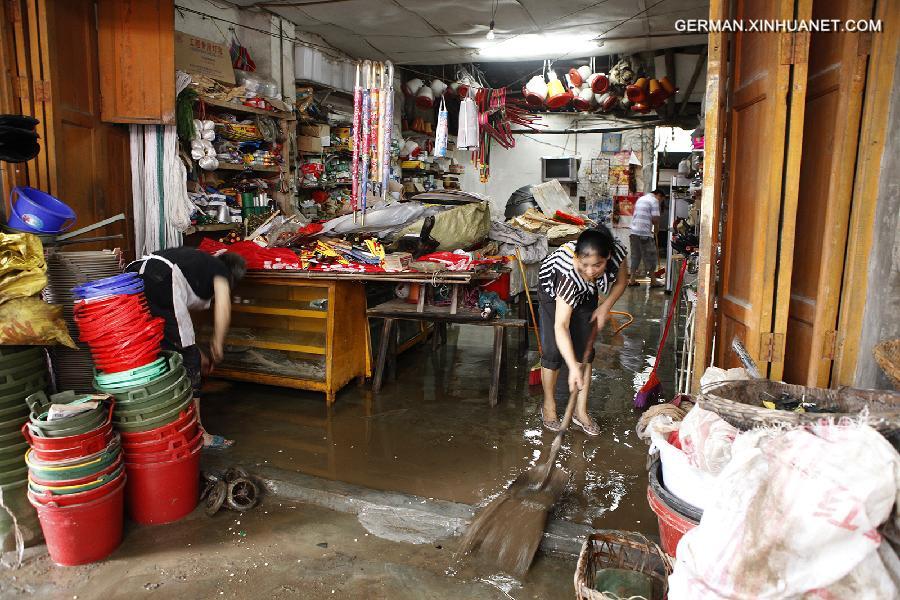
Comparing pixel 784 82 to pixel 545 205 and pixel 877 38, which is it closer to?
pixel 877 38

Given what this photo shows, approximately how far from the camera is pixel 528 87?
9422 millimetres

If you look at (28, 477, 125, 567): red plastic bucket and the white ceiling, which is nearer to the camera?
(28, 477, 125, 567): red plastic bucket

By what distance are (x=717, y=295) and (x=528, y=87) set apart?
6619mm

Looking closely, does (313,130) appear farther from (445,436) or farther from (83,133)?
(445,436)

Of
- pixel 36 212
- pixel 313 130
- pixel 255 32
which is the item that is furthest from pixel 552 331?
pixel 255 32

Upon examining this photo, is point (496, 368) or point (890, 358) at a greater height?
point (890, 358)

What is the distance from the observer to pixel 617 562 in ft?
8.09

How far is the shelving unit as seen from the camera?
16.6 feet

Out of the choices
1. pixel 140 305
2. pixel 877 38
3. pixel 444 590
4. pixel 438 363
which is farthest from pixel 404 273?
pixel 877 38

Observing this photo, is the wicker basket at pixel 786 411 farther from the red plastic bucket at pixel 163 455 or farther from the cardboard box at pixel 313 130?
the cardboard box at pixel 313 130

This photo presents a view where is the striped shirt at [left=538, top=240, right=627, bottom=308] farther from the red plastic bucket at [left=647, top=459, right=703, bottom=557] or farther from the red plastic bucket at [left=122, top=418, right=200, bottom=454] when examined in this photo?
the red plastic bucket at [left=122, top=418, right=200, bottom=454]

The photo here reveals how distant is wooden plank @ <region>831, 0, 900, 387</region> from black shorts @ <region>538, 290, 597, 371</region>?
1.88m

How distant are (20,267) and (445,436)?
285 cm

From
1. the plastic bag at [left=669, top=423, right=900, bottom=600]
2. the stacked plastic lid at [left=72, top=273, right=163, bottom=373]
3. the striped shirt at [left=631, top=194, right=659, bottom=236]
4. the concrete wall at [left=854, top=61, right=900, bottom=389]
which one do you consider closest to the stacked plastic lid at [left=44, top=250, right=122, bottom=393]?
the stacked plastic lid at [left=72, top=273, right=163, bottom=373]
